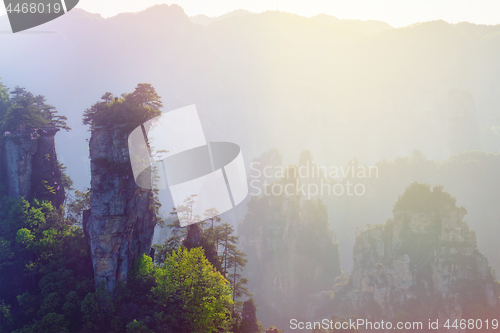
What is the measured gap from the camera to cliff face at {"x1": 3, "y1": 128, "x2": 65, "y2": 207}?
35.6m

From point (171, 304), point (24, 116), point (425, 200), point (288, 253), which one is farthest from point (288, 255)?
point (24, 116)

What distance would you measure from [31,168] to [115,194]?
55.7ft

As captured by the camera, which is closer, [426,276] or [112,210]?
[112,210]

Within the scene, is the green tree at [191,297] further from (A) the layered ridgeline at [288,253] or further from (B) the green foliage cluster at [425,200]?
(A) the layered ridgeline at [288,253]

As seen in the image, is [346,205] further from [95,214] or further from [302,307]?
[95,214]

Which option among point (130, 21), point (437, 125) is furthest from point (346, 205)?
point (130, 21)

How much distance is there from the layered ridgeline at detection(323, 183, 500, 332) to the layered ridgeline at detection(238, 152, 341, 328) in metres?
10.3

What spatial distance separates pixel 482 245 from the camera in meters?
67.2

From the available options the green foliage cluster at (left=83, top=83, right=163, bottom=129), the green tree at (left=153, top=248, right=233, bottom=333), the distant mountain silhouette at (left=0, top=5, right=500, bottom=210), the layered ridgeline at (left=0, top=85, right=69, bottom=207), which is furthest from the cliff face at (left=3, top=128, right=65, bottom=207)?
the distant mountain silhouette at (left=0, top=5, right=500, bottom=210)

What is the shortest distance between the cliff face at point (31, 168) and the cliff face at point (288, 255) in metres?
38.5

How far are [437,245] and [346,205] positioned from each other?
38.3 metres

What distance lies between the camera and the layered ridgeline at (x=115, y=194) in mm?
26781

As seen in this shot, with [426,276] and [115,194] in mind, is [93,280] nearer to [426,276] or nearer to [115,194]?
[115,194]

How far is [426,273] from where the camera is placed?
149 feet
